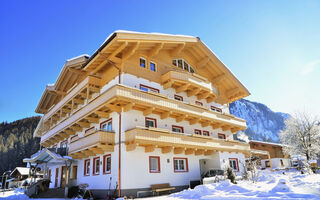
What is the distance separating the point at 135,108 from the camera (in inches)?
720

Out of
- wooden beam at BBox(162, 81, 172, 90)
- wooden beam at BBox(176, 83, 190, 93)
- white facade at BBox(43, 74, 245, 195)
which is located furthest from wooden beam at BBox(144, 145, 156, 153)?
wooden beam at BBox(176, 83, 190, 93)

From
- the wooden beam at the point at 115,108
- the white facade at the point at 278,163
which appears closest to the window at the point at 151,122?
the wooden beam at the point at 115,108

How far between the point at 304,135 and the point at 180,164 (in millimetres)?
30332

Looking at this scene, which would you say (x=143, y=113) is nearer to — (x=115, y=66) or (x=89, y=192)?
(x=115, y=66)

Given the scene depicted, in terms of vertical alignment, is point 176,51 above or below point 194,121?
above

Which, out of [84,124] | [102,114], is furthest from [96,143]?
[84,124]

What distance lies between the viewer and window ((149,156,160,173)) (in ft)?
58.1

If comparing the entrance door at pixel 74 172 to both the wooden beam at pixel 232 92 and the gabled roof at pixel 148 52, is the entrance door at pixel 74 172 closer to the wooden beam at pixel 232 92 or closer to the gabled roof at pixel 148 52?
the gabled roof at pixel 148 52

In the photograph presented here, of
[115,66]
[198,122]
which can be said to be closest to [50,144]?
[115,66]

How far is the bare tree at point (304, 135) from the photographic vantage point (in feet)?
124

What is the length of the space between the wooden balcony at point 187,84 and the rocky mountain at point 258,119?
127 metres

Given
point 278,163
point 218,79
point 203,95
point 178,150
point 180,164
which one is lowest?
point 278,163

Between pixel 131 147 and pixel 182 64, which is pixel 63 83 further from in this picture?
pixel 131 147

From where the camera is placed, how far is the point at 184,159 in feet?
67.5
